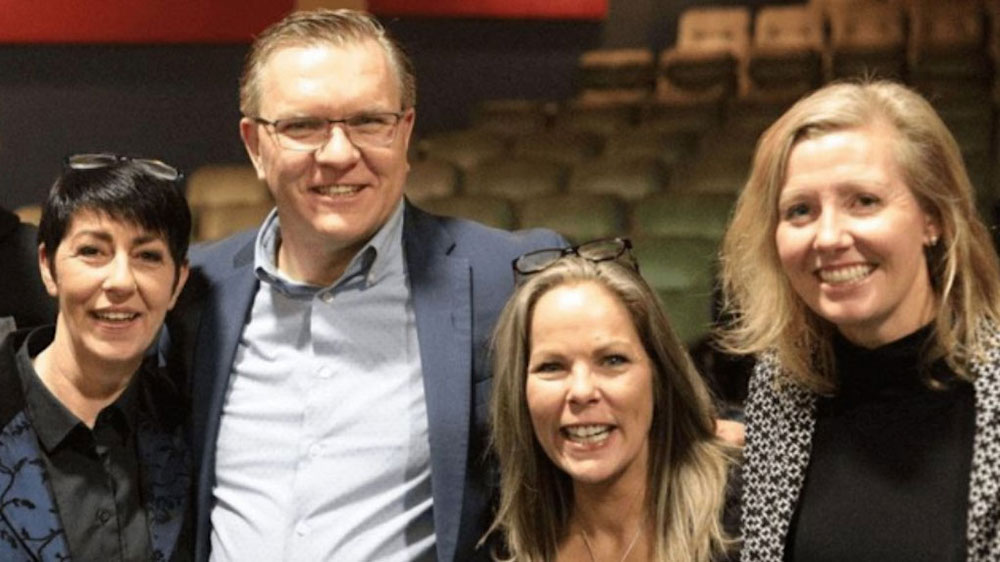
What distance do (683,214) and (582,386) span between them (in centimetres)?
135

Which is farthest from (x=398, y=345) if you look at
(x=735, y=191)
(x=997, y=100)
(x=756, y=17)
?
(x=756, y=17)

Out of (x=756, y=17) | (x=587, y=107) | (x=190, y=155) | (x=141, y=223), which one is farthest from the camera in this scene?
(x=756, y=17)

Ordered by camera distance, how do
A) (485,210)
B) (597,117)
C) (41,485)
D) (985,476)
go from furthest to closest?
1. (597,117)
2. (485,210)
3. (41,485)
4. (985,476)

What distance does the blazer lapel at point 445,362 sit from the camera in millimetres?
754

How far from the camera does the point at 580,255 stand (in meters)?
0.76

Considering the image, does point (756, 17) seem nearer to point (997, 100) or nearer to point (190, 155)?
point (997, 100)

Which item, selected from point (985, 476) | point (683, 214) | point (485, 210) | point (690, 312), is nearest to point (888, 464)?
point (985, 476)

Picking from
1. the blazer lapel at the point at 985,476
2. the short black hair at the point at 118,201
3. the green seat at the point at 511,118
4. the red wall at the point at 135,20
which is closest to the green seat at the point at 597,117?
the green seat at the point at 511,118

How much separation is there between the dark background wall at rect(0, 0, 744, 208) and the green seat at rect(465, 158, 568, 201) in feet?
1.06

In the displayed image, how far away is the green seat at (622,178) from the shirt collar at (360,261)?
1.46 m

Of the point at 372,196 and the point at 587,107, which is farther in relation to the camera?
the point at 587,107

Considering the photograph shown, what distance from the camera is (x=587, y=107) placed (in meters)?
3.14

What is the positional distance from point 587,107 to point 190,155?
998 mm

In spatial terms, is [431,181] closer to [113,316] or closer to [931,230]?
[113,316]
